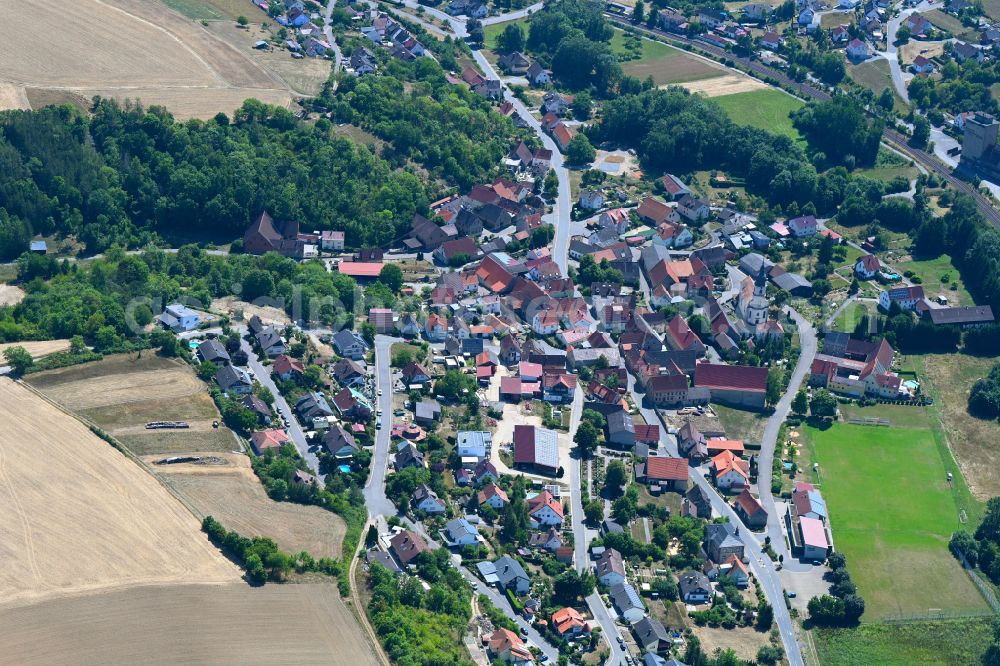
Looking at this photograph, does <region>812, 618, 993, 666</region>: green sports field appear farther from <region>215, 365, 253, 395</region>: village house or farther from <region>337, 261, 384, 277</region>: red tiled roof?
<region>337, 261, 384, 277</region>: red tiled roof

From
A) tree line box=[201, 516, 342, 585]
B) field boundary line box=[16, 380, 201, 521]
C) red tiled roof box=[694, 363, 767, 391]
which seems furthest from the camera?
red tiled roof box=[694, 363, 767, 391]

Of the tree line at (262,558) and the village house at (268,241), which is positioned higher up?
the village house at (268,241)

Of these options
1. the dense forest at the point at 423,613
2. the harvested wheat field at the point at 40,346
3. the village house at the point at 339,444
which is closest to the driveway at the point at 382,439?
the village house at the point at 339,444

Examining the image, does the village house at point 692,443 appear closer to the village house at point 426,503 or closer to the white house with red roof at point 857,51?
the village house at point 426,503

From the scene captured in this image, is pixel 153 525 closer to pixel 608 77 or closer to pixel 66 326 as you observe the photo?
pixel 66 326

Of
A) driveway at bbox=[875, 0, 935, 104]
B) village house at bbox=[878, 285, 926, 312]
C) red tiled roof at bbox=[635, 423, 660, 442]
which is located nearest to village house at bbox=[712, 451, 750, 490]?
red tiled roof at bbox=[635, 423, 660, 442]

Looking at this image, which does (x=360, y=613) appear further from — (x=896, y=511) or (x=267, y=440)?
(x=896, y=511)
